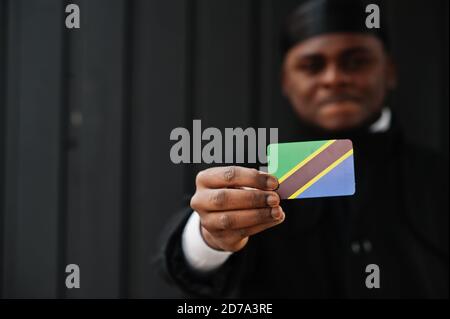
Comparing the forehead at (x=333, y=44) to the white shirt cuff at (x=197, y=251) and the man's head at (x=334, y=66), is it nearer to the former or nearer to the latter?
the man's head at (x=334, y=66)

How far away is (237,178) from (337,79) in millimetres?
560

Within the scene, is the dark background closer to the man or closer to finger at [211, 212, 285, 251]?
the man

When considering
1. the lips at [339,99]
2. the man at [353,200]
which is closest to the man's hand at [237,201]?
the man at [353,200]

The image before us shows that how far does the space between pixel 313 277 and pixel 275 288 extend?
4.5 inches

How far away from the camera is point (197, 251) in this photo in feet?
3.29

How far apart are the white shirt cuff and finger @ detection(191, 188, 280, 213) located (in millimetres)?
190

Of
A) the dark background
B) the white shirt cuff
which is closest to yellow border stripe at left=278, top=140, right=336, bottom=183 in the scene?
the white shirt cuff

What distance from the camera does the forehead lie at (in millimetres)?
1181

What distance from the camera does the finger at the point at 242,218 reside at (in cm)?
75

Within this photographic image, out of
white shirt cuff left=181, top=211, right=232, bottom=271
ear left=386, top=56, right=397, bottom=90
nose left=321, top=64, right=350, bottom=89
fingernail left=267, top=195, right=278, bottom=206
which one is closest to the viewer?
fingernail left=267, top=195, right=278, bottom=206

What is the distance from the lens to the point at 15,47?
133 centimetres
